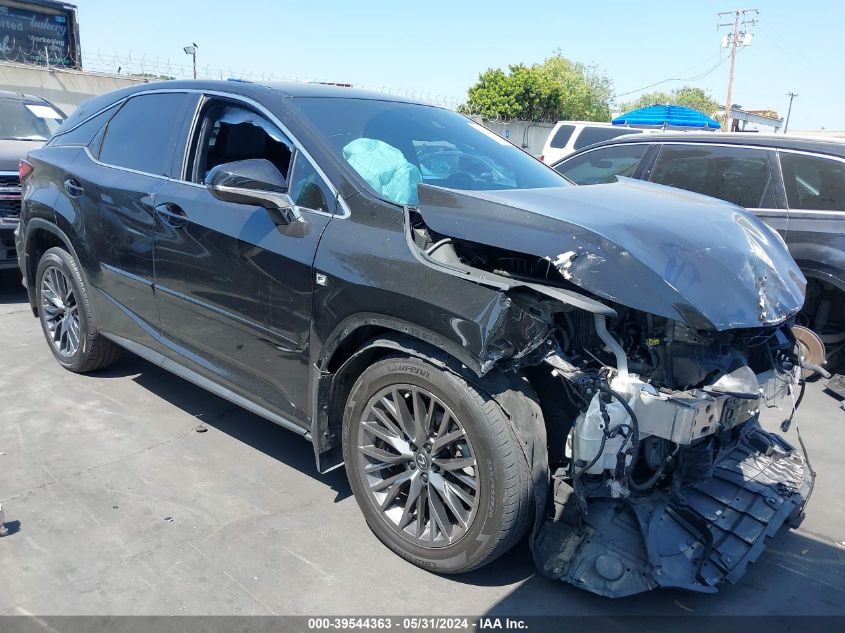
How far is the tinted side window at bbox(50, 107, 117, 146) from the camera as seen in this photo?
448 centimetres

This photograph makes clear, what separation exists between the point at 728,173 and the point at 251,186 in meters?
4.25

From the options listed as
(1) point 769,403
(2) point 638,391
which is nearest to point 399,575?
(2) point 638,391

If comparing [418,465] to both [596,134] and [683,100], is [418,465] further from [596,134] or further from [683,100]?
[683,100]

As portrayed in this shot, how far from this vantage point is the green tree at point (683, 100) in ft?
214

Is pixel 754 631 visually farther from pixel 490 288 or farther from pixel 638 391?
pixel 490 288

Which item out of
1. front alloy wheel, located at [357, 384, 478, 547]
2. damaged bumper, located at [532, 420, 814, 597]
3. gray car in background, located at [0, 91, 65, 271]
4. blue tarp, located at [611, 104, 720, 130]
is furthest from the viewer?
blue tarp, located at [611, 104, 720, 130]

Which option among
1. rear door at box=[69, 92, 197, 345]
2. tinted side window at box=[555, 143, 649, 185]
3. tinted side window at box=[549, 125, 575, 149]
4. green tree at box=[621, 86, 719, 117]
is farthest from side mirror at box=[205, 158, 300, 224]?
green tree at box=[621, 86, 719, 117]

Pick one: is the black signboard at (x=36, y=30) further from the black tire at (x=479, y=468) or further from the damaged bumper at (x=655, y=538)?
the damaged bumper at (x=655, y=538)

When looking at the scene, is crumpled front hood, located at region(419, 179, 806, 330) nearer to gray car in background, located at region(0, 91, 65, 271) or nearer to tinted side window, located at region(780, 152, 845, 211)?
tinted side window, located at region(780, 152, 845, 211)

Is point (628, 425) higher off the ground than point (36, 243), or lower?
lower

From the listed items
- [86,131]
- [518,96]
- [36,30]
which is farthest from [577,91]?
[86,131]

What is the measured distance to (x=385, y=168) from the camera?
10.7 ft

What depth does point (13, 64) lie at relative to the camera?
17234 mm

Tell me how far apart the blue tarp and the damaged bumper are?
13849 mm
